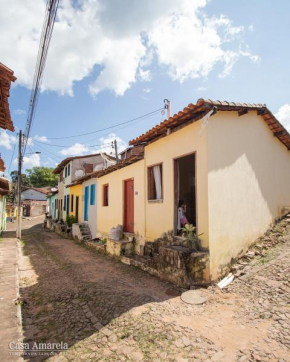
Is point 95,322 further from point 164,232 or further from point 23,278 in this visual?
point 23,278

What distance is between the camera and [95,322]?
4113 mm

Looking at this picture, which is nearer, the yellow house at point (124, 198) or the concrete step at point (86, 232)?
the yellow house at point (124, 198)

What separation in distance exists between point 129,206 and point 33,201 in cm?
3685

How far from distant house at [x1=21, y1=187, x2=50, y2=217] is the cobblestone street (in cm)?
3519

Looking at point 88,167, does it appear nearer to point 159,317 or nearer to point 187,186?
point 187,186

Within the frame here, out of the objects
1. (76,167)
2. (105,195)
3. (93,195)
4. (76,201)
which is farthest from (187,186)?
(76,167)

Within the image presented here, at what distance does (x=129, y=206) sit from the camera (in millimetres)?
9570

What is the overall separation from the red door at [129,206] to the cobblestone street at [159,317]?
282cm

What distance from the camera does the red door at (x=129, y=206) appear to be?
30.6 ft

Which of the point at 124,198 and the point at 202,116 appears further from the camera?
the point at 124,198

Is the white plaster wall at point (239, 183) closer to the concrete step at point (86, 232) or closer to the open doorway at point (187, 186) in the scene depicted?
the open doorway at point (187, 186)

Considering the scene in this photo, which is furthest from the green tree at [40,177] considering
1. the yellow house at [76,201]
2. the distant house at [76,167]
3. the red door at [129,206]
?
the red door at [129,206]

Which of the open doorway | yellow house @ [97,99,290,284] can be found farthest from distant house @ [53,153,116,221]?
yellow house @ [97,99,290,284]

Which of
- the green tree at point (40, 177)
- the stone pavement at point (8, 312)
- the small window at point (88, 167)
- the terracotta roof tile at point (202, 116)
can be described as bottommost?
the stone pavement at point (8, 312)
